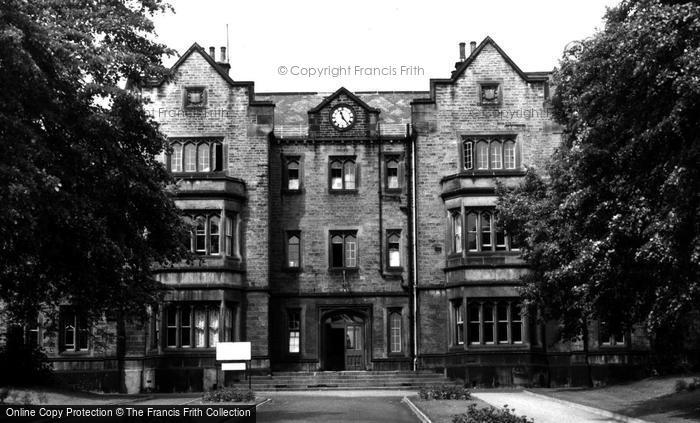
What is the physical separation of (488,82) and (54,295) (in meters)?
27.3

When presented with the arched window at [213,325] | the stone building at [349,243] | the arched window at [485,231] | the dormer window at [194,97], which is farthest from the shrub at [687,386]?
the dormer window at [194,97]

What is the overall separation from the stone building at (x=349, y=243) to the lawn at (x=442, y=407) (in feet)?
40.4

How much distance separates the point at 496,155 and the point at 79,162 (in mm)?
26865

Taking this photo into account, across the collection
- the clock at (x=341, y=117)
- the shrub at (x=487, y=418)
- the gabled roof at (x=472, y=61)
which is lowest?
the shrub at (x=487, y=418)

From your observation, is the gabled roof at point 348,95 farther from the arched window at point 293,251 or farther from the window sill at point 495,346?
the window sill at point 495,346

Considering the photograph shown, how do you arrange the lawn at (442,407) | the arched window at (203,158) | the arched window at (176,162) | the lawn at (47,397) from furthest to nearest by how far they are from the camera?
the arched window at (203,158) → the arched window at (176,162) → the lawn at (47,397) → the lawn at (442,407)

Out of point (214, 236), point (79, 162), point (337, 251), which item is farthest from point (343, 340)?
point (79, 162)

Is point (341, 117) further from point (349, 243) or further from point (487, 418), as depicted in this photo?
point (487, 418)

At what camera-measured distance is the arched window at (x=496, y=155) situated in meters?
45.0

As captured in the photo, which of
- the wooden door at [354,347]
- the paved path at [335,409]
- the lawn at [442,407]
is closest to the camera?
the lawn at [442,407]

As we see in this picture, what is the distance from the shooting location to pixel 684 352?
3756 centimetres

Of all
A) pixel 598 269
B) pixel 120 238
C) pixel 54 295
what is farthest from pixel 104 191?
pixel 598 269

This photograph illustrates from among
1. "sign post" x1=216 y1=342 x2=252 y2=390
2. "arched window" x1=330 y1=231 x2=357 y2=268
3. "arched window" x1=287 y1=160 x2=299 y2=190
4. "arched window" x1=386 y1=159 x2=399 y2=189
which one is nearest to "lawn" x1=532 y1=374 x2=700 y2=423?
"arched window" x1=330 y1=231 x2=357 y2=268

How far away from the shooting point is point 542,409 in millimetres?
28281
